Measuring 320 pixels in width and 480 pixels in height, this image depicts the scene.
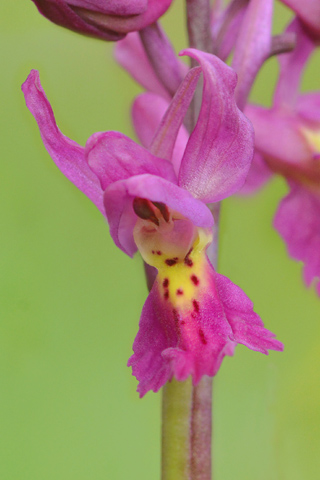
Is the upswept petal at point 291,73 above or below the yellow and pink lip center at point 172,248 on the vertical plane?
above

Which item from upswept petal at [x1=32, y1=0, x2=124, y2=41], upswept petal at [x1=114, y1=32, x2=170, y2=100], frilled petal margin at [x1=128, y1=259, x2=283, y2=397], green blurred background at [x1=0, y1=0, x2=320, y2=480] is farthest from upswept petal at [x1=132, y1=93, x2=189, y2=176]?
green blurred background at [x1=0, y1=0, x2=320, y2=480]

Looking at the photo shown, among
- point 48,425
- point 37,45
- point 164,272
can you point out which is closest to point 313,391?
point 48,425

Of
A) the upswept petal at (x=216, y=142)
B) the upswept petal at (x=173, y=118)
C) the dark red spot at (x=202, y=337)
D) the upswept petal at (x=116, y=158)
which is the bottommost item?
the dark red spot at (x=202, y=337)

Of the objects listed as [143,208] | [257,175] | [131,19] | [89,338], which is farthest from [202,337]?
[89,338]

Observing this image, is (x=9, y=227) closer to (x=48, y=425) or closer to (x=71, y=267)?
(x=71, y=267)

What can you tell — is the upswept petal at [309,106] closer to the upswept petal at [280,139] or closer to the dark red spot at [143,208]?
the upswept petal at [280,139]

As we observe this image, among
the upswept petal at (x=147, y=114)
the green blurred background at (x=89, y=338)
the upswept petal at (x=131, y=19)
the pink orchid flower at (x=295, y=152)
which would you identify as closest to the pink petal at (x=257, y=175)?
the pink orchid flower at (x=295, y=152)
